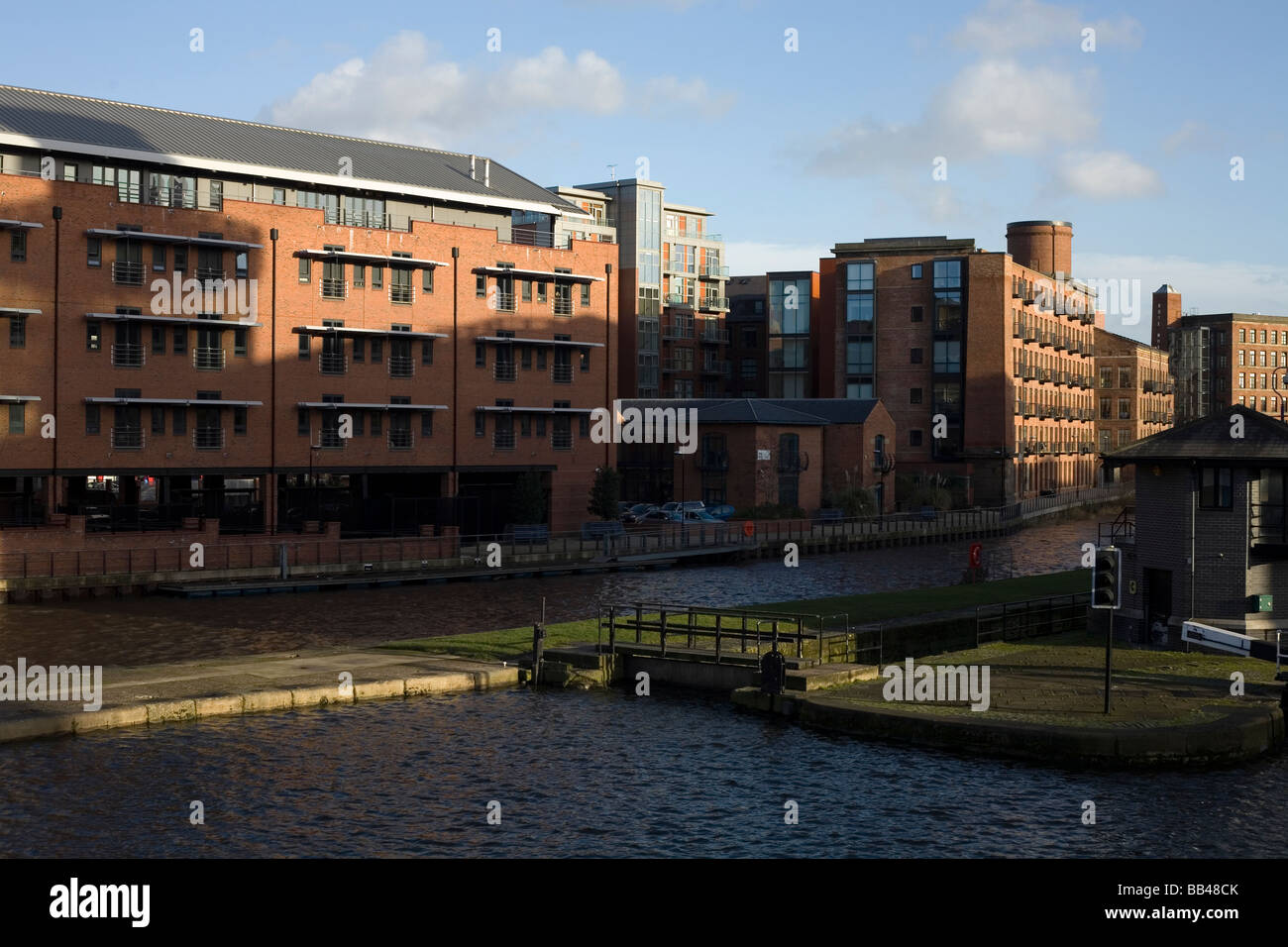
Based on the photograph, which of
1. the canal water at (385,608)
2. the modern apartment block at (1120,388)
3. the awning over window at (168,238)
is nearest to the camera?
the canal water at (385,608)

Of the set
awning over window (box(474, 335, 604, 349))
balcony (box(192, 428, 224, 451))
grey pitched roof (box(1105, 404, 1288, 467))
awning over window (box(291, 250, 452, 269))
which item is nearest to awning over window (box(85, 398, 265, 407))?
balcony (box(192, 428, 224, 451))

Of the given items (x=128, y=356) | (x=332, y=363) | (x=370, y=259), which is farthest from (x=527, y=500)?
(x=128, y=356)

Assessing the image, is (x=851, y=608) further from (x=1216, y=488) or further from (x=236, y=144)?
(x=236, y=144)

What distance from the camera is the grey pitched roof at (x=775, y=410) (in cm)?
9706

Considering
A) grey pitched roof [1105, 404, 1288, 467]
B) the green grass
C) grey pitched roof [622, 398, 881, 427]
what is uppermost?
grey pitched roof [622, 398, 881, 427]

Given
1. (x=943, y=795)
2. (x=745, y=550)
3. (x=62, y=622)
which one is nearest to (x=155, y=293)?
(x=62, y=622)

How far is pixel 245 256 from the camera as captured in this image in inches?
2702

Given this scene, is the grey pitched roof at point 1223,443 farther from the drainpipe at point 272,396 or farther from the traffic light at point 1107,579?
the drainpipe at point 272,396

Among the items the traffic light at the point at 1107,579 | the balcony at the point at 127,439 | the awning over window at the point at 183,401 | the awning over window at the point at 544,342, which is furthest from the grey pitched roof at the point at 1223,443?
the awning over window at the point at 544,342

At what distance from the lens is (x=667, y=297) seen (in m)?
138

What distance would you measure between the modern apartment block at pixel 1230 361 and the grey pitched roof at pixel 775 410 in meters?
101

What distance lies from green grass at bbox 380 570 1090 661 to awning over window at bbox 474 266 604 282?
35138 millimetres

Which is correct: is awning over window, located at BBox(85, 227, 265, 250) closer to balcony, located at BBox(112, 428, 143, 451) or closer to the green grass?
balcony, located at BBox(112, 428, 143, 451)

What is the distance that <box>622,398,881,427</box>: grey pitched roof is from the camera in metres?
97.1
